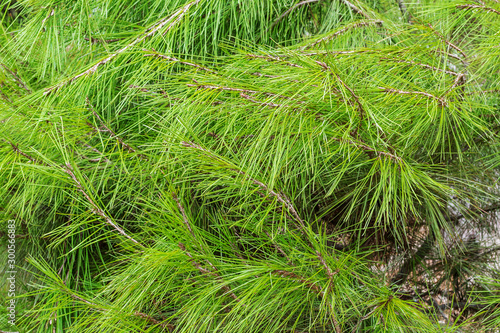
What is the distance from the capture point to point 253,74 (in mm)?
631

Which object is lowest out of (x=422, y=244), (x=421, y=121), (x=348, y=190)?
(x=422, y=244)

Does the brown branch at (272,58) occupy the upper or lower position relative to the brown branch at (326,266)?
upper

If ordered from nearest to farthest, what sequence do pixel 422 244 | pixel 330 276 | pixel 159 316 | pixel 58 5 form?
pixel 330 276 → pixel 159 316 → pixel 58 5 → pixel 422 244

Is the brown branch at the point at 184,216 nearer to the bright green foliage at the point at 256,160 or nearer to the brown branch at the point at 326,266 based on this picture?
the bright green foliage at the point at 256,160

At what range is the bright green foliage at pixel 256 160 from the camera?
551 millimetres

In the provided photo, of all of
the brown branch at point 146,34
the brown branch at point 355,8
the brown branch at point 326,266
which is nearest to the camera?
the brown branch at point 326,266

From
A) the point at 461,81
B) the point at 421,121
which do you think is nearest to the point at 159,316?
the point at 421,121

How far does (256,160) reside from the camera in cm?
57

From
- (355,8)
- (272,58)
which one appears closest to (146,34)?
(272,58)

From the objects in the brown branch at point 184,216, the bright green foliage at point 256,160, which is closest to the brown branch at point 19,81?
the bright green foliage at point 256,160

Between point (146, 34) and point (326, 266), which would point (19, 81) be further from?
point (326, 266)

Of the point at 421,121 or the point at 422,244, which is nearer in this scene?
the point at 421,121

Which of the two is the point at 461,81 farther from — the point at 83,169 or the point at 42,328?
the point at 42,328

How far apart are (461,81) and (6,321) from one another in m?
0.83
